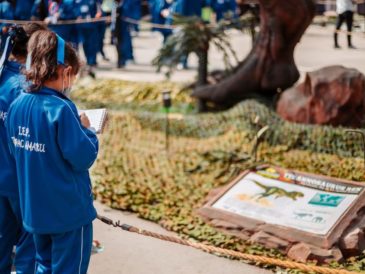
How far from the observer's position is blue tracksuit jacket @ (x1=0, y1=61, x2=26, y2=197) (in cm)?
319

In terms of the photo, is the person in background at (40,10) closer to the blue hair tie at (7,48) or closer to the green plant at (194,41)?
the green plant at (194,41)

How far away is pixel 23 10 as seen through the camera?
41.5 feet

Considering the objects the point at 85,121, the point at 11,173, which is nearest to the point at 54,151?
the point at 85,121

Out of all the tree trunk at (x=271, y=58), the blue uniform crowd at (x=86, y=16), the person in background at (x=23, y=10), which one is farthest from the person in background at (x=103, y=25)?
the tree trunk at (x=271, y=58)

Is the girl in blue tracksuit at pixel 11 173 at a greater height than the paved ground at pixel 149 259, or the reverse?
the girl in blue tracksuit at pixel 11 173

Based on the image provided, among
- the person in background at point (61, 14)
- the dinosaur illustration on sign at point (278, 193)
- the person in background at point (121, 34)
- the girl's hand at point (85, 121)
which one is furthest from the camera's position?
→ the person in background at point (61, 14)

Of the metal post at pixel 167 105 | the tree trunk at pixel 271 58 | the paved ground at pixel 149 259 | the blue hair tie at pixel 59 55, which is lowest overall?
the paved ground at pixel 149 259

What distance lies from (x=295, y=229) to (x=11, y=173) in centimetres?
204

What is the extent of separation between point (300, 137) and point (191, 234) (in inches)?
77.9

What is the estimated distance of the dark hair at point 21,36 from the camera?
3244mm

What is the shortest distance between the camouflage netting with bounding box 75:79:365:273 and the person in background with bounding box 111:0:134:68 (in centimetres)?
473

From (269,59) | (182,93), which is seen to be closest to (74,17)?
(182,93)

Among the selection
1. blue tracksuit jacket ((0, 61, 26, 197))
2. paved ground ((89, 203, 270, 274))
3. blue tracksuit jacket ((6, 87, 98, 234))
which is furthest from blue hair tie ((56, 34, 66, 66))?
paved ground ((89, 203, 270, 274))

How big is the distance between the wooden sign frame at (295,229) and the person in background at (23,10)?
8747 millimetres
